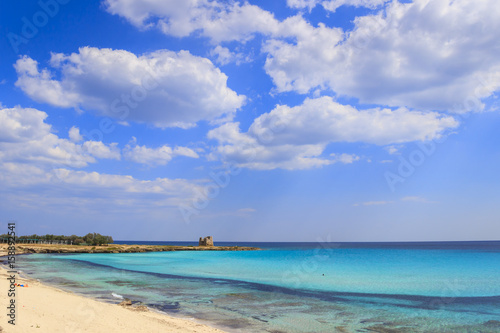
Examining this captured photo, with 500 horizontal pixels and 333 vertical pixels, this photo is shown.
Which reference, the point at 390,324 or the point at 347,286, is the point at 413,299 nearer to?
the point at 347,286

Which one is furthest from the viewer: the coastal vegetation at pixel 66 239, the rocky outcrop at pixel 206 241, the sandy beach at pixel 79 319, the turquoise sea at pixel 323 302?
the rocky outcrop at pixel 206 241

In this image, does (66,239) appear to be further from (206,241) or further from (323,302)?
(323,302)

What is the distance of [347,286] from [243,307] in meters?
13.2

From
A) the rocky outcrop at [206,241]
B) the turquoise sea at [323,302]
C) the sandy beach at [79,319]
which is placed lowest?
the rocky outcrop at [206,241]

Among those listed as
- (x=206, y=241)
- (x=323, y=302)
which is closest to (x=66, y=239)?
(x=206, y=241)

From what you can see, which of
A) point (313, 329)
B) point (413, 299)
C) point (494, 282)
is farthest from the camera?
point (494, 282)

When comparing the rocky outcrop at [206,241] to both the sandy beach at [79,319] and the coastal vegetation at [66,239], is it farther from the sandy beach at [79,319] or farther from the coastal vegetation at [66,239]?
the sandy beach at [79,319]

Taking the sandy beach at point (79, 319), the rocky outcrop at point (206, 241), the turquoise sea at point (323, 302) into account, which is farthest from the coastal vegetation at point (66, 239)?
the sandy beach at point (79, 319)

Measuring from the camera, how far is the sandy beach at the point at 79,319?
37.7 feet

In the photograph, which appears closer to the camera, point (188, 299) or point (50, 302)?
point (50, 302)

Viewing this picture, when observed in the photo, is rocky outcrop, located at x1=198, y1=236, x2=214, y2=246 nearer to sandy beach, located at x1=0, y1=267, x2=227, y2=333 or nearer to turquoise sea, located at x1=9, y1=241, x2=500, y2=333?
turquoise sea, located at x1=9, y1=241, x2=500, y2=333

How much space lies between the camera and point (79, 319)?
13062 millimetres

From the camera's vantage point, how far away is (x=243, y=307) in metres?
19.2

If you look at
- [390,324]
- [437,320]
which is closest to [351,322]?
[390,324]
